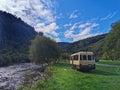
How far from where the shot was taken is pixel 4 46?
193875 millimetres

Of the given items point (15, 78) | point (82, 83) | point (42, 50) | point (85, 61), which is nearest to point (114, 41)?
point (42, 50)

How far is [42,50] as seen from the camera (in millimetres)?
83938

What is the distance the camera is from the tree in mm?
83375

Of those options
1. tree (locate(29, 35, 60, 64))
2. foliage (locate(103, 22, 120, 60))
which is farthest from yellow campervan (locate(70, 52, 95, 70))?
tree (locate(29, 35, 60, 64))

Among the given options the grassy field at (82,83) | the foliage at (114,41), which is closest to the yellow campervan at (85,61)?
the grassy field at (82,83)

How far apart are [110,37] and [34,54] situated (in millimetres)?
24056

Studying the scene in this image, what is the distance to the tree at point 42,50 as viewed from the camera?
274 ft

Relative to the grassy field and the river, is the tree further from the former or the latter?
the grassy field

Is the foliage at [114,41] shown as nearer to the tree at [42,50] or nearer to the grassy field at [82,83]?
the tree at [42,50]

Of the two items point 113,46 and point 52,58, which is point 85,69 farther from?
point 52,58

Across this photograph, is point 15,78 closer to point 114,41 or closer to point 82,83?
point 82,83

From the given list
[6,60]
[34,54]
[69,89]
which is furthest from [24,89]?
[6,60]

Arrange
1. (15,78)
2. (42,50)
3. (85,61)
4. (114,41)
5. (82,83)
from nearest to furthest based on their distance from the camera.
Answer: (82,83) → (85,61) → (15,78) → (114,41) → (42,50)

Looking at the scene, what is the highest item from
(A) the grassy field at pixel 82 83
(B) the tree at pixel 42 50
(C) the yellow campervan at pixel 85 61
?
(B) the tree at pixel 42 50
